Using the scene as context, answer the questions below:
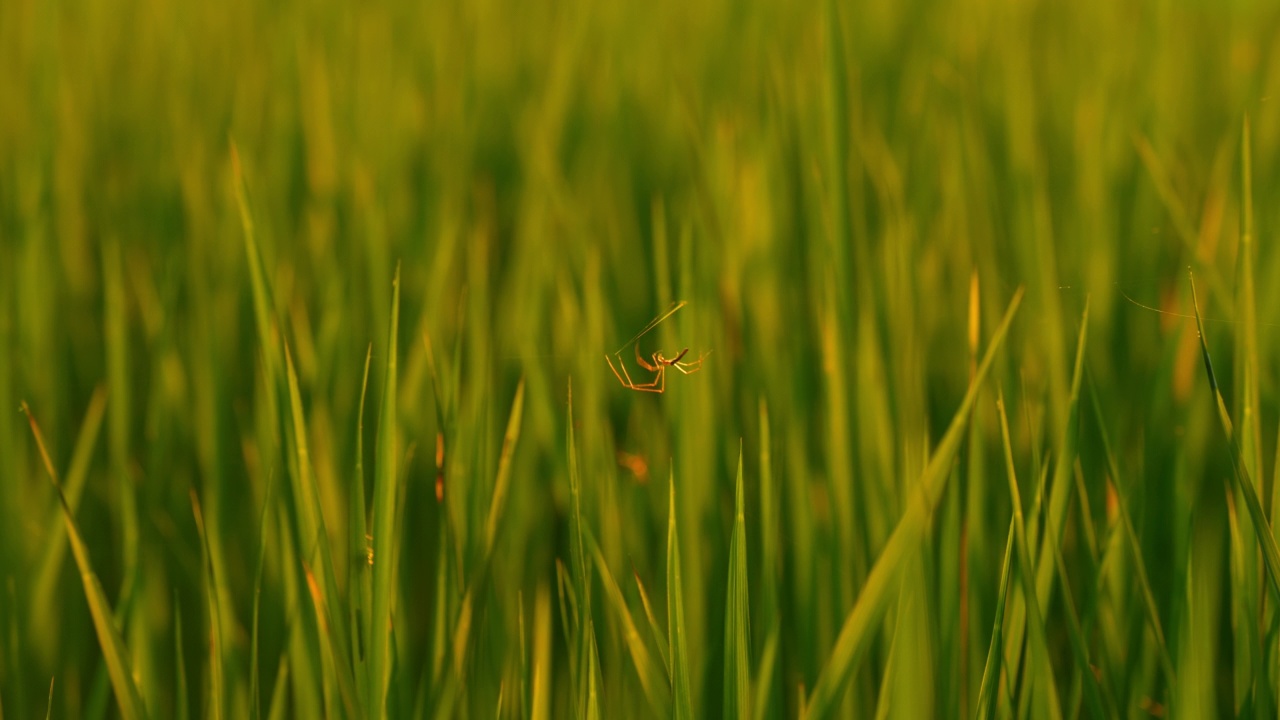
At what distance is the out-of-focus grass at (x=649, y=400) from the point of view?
46cm

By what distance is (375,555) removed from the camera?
407mm

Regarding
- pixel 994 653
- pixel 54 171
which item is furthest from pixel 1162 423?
pixel 54 171

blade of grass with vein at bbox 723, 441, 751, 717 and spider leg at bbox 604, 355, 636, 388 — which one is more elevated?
spider leg at bbox 604, 355, 636, 388

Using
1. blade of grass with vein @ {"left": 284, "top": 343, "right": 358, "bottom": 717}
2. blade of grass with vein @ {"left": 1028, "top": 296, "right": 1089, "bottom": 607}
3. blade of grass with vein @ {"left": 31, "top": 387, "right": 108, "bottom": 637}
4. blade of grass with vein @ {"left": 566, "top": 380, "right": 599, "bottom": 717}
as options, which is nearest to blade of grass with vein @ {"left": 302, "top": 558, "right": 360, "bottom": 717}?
blade of grass with vein @ {"left": 284, "top": 343, "right": 358, "bottom": 717}

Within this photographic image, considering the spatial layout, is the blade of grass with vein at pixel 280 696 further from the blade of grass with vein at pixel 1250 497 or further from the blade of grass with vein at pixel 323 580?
the blade of grass with vein at pixel 1250 497

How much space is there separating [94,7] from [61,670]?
133cm

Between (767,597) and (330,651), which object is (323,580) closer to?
(330,651)

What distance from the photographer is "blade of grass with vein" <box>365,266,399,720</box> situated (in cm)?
41

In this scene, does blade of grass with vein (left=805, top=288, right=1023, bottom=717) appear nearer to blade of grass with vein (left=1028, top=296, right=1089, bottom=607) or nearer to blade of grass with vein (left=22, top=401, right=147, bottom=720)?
blade of grass with vein (left=1028, top=296, right=1089, bottom=607)

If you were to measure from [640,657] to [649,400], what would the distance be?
229 millimetres

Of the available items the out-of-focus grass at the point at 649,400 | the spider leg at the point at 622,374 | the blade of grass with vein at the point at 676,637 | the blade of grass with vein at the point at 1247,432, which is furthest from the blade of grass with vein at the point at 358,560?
the blade of grass with vein at the point at 1247,432

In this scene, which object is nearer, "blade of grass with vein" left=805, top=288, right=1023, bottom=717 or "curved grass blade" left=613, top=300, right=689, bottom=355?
"blade of grass with vein" left=805, top=288, right=1023, bottom=717

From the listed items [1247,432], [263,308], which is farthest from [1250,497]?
[263,308]

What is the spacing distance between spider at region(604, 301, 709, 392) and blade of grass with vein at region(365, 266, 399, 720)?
0.20 meters
